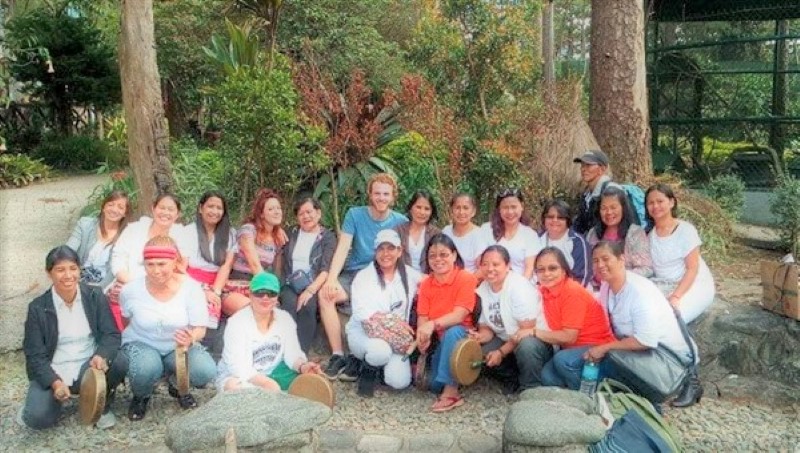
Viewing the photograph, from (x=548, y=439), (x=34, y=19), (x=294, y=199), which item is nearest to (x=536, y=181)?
(x=294, y=199)

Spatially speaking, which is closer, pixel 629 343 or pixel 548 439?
pixel 548 439

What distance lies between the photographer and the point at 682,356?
4.05 meters

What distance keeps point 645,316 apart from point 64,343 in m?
3.14

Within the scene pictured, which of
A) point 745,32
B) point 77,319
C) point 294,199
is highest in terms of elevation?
point 745,32

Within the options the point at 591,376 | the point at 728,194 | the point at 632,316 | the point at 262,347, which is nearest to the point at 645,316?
the point at 632,316

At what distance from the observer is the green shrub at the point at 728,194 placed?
7816 millimetres

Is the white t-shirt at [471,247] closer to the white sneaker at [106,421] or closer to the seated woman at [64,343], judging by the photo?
the seated woman at [64,343]

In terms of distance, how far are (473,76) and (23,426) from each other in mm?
5129

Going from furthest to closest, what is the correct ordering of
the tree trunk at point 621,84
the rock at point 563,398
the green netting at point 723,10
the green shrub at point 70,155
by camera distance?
the green shrub at point 70,155 → the green netting at point 723,10 → the tree trunk at point 621,84 → the rock at point 563,398

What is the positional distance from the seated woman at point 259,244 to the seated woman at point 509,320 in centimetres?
147

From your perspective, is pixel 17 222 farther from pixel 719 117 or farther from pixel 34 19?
pixel 719 117

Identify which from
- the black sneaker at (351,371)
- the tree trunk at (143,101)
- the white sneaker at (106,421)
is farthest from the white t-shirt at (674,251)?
the tree trunk at (143,101)

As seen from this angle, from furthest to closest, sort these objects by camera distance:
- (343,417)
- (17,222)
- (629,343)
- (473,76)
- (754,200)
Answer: (17,222) → (754,200) → (473,76) → (343,417) → (629,343)

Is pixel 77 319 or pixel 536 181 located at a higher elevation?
pixel 536 181
